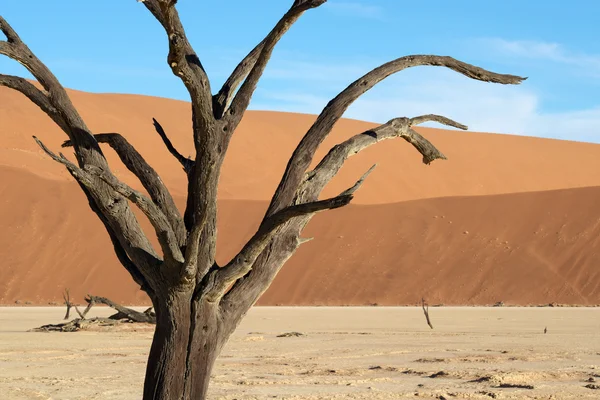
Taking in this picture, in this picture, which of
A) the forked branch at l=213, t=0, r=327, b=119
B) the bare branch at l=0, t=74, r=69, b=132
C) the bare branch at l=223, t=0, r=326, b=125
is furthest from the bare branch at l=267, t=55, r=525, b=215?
the bare branch at l=0, t=74, r=69, b=132

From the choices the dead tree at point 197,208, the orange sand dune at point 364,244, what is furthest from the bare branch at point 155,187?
the orange sand dune at point 364,244

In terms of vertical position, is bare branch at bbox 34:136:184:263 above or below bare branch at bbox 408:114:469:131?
below

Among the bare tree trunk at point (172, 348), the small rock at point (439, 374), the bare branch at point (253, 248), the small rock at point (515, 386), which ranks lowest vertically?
the bare tree trunk at point (172, 348)

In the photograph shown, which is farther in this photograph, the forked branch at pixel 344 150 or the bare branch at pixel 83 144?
the forked branch at pixel 344 150

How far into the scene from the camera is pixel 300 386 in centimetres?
1173

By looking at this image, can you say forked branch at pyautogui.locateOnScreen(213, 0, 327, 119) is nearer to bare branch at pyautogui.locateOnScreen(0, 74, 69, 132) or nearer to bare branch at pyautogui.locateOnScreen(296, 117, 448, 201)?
bare branch at pyautogui.locateOnScreen(296, 117, 448, 201)

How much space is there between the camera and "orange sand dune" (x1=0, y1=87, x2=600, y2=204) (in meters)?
76.2

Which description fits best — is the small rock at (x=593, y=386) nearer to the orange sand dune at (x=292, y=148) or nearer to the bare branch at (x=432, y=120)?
the bare branch at (x=432, y=120)

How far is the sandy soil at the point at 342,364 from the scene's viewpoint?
11.1m

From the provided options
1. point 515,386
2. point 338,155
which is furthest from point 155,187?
point 515,386

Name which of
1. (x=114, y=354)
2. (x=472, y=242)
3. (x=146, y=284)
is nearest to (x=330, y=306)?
(x=472, y=242)

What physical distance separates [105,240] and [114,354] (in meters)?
39.4

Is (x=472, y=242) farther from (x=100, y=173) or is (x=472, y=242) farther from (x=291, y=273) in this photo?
(x=100, y=173)

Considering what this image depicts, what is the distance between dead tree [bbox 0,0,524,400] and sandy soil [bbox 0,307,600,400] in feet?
16.6
